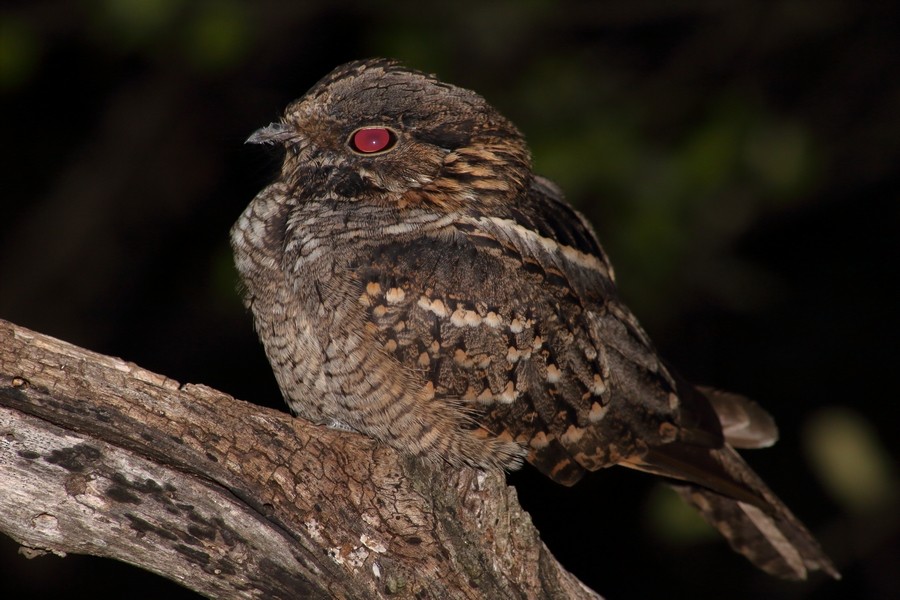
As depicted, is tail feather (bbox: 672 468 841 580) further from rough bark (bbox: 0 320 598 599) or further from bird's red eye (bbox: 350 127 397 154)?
bird's red eye (bbox: 350 127 397 154)

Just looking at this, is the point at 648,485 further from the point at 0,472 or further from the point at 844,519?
the point at 0,472

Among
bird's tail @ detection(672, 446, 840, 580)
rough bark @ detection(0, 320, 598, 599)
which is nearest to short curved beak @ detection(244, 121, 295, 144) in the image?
rough bark @ detection(0, 320, 598, 599)

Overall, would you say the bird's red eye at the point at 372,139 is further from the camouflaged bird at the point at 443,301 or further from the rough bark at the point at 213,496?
the rough bark at the point at 213,496

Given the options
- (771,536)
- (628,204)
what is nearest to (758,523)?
(771,536)

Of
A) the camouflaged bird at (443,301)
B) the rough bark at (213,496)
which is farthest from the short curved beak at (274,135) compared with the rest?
the rough bark at (213,496)

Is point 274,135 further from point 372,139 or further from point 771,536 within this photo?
point 771,536

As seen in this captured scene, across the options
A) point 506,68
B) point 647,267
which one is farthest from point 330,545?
point 506,68
